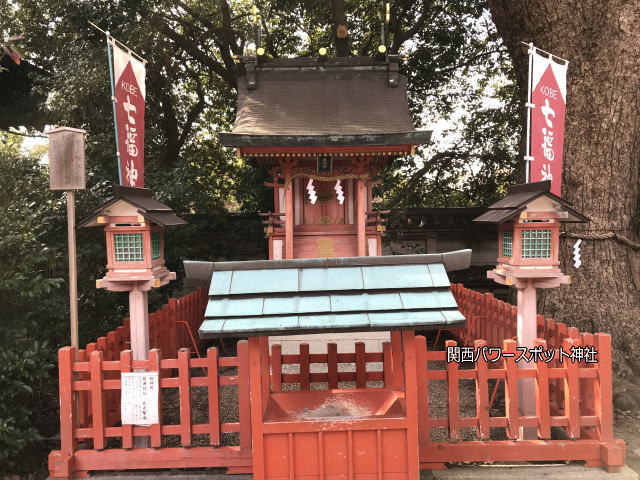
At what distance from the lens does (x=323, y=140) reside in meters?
8.92

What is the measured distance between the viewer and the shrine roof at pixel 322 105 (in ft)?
29.3

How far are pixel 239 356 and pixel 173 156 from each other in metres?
11.0

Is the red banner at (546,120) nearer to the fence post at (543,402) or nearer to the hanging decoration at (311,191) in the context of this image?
the fence post at (543,402)

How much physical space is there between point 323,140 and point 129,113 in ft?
15.3

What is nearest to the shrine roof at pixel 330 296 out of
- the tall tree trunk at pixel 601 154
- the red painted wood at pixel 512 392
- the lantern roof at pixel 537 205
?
the red painted wood at pixel 512 392

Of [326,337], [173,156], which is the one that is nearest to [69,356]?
[326,337]

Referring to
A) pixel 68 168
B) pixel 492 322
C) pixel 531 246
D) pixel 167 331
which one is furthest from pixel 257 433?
pixel 492 322

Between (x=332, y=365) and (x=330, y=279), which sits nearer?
(x=330, y=279)

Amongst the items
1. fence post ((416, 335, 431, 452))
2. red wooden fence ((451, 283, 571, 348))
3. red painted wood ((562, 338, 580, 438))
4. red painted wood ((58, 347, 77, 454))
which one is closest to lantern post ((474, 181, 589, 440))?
red wooden fence ((451, 283, 571, 348))

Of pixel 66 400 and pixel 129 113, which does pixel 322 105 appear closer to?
pixel 129 113

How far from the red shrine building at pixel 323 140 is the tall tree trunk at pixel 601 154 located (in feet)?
8.75

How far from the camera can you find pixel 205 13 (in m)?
13.7

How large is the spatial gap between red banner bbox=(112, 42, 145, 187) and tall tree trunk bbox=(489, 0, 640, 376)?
628 cm

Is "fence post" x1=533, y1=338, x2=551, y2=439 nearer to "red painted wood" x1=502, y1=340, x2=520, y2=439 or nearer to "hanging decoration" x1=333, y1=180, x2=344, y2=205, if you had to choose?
"red painted wood" x1=502, y1=340, x2=520, y2=439
